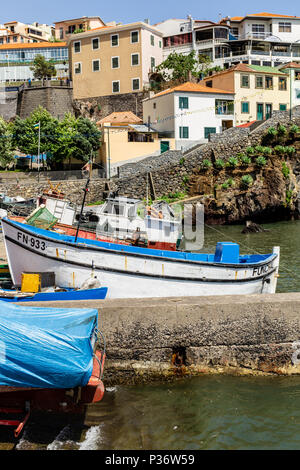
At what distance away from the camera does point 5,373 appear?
5602mm

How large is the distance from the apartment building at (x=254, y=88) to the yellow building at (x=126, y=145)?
8.95m

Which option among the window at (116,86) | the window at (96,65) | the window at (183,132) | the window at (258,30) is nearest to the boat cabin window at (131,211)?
the window at (183,132)

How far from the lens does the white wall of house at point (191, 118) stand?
1539 inches

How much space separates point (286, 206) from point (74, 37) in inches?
1383

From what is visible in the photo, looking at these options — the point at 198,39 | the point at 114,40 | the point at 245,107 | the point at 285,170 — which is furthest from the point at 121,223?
the point at 198,39

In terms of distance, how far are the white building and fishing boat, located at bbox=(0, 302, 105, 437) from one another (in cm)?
3258

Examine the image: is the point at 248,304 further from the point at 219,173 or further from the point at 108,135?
the point at 108,135

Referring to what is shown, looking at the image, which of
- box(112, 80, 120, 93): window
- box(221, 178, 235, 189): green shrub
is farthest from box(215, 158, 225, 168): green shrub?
box(112, 80, 120, 93): window

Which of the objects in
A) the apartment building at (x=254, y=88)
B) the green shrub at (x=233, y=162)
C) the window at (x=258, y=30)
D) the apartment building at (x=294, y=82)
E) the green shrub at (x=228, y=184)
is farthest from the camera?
the window at (x=258, y=30)

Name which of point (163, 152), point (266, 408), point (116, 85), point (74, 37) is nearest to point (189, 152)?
point (163, 152)

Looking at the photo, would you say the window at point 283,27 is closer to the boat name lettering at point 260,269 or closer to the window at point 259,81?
the window at point 259,81

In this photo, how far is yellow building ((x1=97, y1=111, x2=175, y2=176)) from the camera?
125 feet

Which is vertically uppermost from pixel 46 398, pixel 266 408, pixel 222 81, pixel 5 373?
pixel 222 81

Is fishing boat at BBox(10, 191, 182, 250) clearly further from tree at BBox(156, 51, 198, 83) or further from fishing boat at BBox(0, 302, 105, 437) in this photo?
tree at BBox(156, 51, 198, 83)
